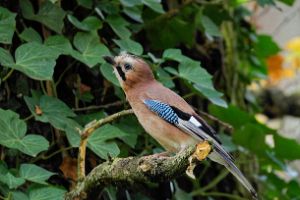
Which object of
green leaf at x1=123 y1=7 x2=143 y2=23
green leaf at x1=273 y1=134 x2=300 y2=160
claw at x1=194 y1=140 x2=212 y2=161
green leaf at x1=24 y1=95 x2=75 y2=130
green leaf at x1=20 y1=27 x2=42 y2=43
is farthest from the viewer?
green leaf at x1=273 y1=134 x2=300 y2=160

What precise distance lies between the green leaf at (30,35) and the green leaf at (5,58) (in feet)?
0.55

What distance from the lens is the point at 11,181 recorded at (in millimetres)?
2477

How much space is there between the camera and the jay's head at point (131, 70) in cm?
272

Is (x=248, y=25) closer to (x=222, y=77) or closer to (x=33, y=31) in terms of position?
(x=222, y=77)

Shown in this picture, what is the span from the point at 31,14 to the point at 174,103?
0.66m

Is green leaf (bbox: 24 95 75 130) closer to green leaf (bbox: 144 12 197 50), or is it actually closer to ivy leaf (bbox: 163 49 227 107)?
ivy leaf (bbox: 163 49 227 107)

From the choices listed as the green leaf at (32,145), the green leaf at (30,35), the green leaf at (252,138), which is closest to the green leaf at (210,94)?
the green leaf at (252,138)

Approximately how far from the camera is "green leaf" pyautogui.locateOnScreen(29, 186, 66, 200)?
2512 millimetres

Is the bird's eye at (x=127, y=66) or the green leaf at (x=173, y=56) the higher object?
the bird's eye at (x=127, y=66)

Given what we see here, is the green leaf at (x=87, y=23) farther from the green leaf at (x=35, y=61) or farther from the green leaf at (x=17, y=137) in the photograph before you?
the green leaf at (x=17, y=137)

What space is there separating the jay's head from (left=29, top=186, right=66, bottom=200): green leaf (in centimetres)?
46

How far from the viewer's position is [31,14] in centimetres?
288

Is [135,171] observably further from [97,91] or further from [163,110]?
[97,91]

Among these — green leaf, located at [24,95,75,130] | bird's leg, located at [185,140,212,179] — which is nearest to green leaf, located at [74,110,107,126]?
green leaf, located at [24,95,75,130]
